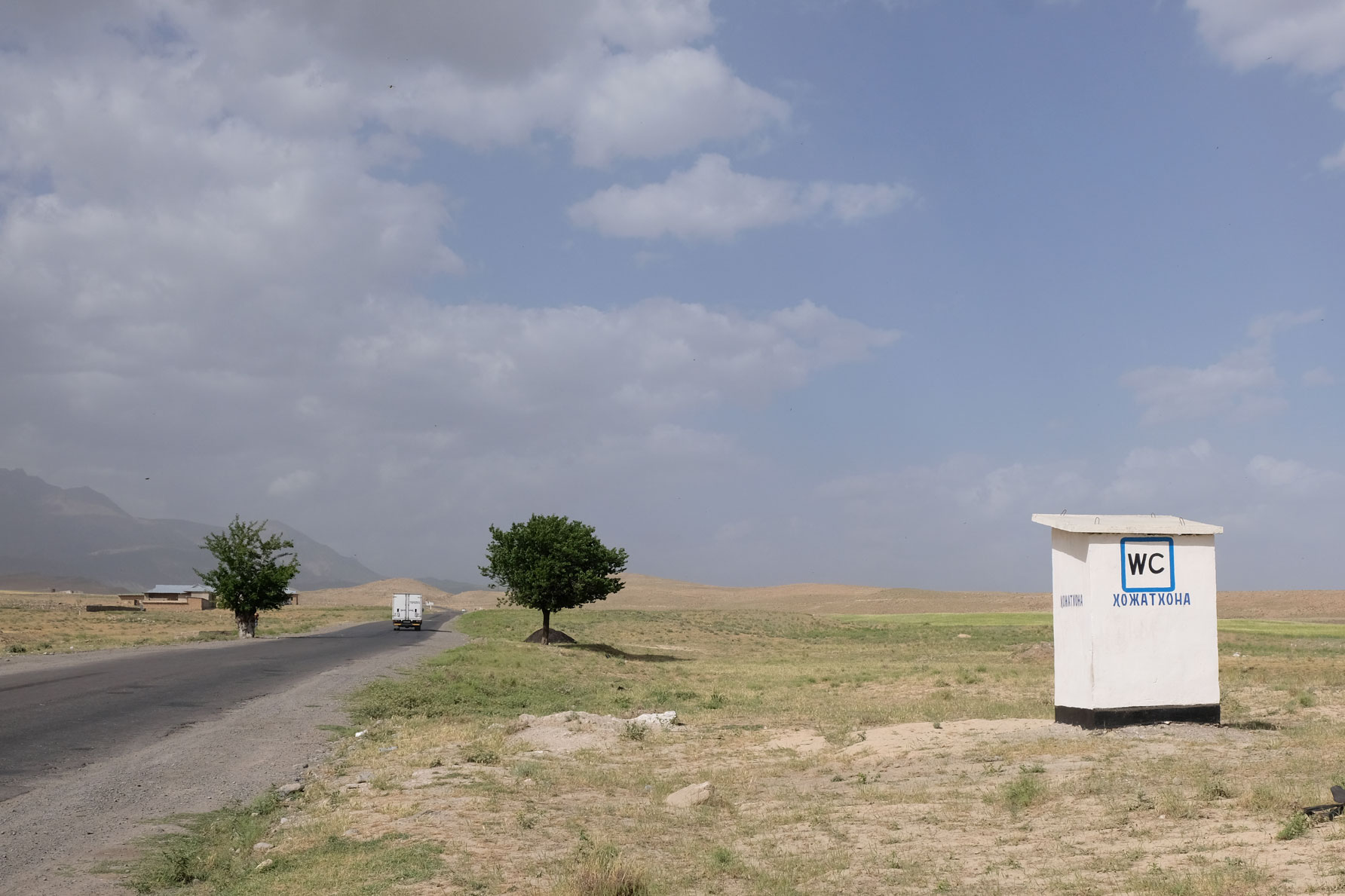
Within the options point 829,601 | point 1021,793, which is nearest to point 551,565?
point 1021,793

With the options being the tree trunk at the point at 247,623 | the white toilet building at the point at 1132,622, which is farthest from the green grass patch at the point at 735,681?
the tree trunk at the point at 247,623

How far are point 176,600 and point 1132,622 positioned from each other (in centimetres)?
15574

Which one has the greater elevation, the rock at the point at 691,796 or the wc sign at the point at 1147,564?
the wc sign at the point at 1147,564

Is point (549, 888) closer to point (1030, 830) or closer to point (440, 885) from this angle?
point (440, 885)

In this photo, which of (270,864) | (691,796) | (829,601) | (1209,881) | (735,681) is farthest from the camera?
(829,601)

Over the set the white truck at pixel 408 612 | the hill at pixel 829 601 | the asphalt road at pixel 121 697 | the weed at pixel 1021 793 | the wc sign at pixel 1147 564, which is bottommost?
the hill at pixel 829 601

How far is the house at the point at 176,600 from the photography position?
136625 mm

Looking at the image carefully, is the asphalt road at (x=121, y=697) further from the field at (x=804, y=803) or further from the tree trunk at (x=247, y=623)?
the tree trunk at (x=247, y=623)

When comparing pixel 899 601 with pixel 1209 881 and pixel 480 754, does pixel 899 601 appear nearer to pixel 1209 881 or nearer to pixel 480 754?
pixel 480 754

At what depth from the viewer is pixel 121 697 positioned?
23.8 m

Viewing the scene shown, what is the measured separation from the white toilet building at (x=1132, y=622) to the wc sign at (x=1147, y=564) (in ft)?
0.04

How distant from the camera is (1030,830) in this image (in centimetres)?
1057

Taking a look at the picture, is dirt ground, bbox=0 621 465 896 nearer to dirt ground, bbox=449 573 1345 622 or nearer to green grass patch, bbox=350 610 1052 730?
green grass patch, bbox=350 610 1052 730

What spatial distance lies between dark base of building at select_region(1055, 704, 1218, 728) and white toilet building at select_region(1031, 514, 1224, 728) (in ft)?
0.04
